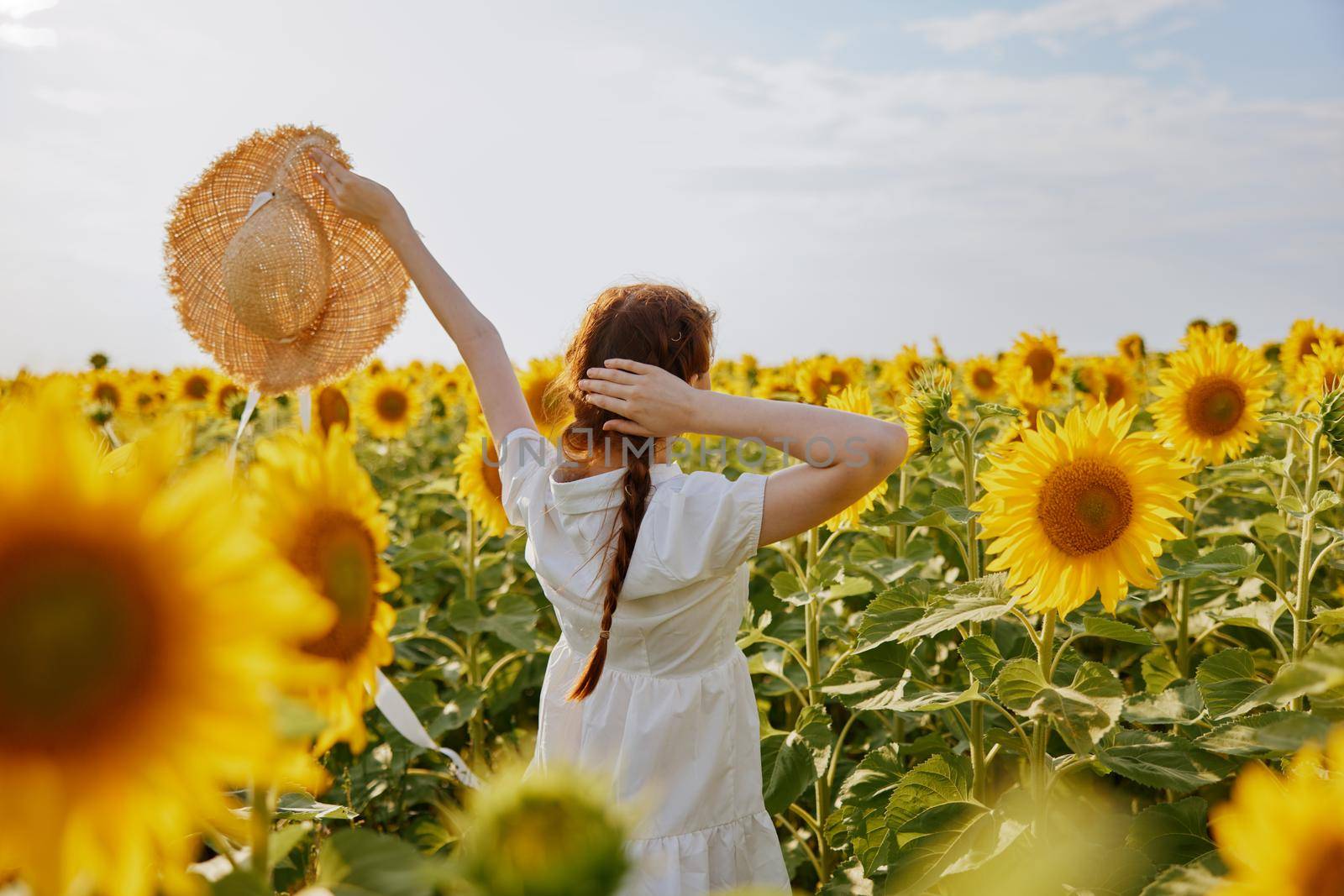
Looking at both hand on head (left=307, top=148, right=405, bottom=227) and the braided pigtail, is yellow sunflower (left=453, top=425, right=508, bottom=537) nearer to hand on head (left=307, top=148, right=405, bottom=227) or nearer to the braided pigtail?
hand on head (left=307, top=148, right=405, bottom=227)

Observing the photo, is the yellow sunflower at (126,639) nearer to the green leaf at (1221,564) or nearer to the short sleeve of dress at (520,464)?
the short sleeve of dress at (520,464)

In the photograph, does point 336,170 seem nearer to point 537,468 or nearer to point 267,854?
point 537,468

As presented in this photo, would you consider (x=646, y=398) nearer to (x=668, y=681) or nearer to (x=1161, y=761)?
(x=668, y=681)

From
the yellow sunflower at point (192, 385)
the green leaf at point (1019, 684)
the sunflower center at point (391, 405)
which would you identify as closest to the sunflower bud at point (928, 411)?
the green leaf at point (1019, 684)

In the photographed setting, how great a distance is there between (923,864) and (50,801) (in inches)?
70.4

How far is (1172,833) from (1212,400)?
2.08 metres

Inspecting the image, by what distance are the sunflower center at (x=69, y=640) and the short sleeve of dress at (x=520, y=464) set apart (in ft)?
5.35

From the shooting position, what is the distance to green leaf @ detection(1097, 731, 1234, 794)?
5.92 ft

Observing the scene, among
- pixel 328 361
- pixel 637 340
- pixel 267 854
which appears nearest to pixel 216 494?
pixel 267 854

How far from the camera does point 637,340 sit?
2.08 metres

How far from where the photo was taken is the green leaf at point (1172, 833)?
196 cm

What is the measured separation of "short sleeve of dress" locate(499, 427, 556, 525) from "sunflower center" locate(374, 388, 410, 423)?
4650 mm

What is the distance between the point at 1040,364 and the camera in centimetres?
572

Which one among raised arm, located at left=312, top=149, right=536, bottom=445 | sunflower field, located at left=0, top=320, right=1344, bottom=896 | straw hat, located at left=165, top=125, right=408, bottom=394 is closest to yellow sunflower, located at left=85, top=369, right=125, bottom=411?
sunflower field, located at left=0, top=320, right=1344, bottom=896
